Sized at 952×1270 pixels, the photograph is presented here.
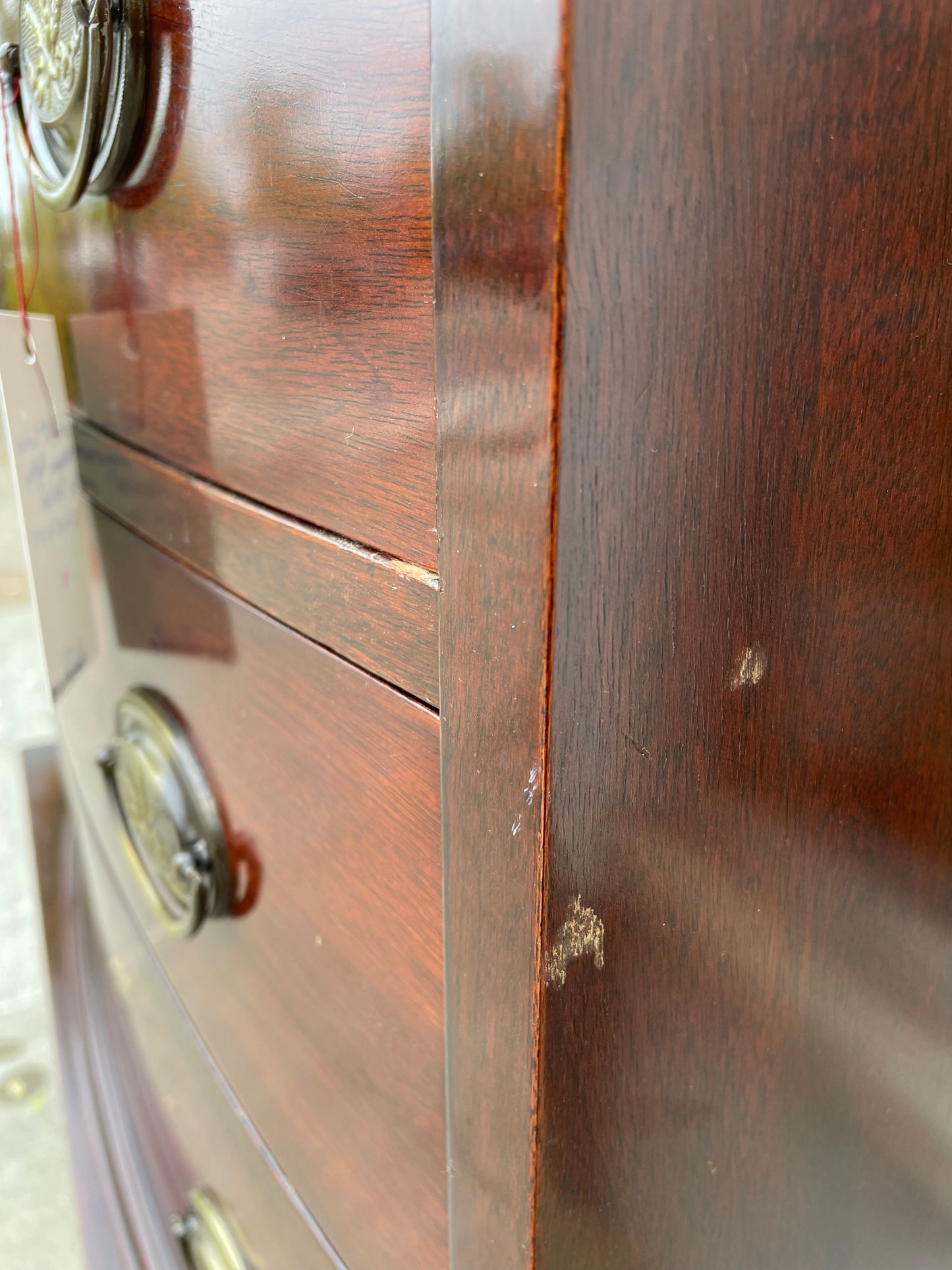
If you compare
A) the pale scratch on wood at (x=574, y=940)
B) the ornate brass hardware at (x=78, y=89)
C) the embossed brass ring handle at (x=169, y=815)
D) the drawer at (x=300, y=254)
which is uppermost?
the ornate brass hardware at (x=78, y=89)

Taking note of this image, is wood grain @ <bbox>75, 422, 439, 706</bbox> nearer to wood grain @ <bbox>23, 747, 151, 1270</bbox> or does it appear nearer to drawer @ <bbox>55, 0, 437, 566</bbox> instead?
drawer @ <bbox>55, 0, 437, 566</bbox>

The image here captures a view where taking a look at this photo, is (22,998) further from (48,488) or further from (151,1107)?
(48,488)

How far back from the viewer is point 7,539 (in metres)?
1.37

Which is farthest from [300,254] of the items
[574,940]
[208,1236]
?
[208,1236]

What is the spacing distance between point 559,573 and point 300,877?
0.86 ft

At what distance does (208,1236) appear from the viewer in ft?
2.31

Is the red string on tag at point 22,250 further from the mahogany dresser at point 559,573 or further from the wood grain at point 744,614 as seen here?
the wood grain at point 744,614

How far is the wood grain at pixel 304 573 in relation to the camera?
0.33 meters

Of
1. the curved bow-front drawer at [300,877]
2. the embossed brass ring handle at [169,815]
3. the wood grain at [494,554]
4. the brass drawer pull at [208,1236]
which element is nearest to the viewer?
the wood grain at [494,554]

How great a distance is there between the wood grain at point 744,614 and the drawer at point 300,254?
7 cm

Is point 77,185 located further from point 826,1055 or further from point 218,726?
point 826,1055

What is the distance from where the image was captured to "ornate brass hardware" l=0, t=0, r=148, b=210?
0.40 metres

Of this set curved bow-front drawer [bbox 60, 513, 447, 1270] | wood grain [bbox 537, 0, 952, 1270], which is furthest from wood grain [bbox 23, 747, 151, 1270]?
wood grain [bbox 537, 0, 952, 1270]

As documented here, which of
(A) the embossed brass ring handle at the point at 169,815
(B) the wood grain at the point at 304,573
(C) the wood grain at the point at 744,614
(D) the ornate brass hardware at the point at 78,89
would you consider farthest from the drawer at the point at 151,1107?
(D) the ornate brass hardware at the point at 78,89
